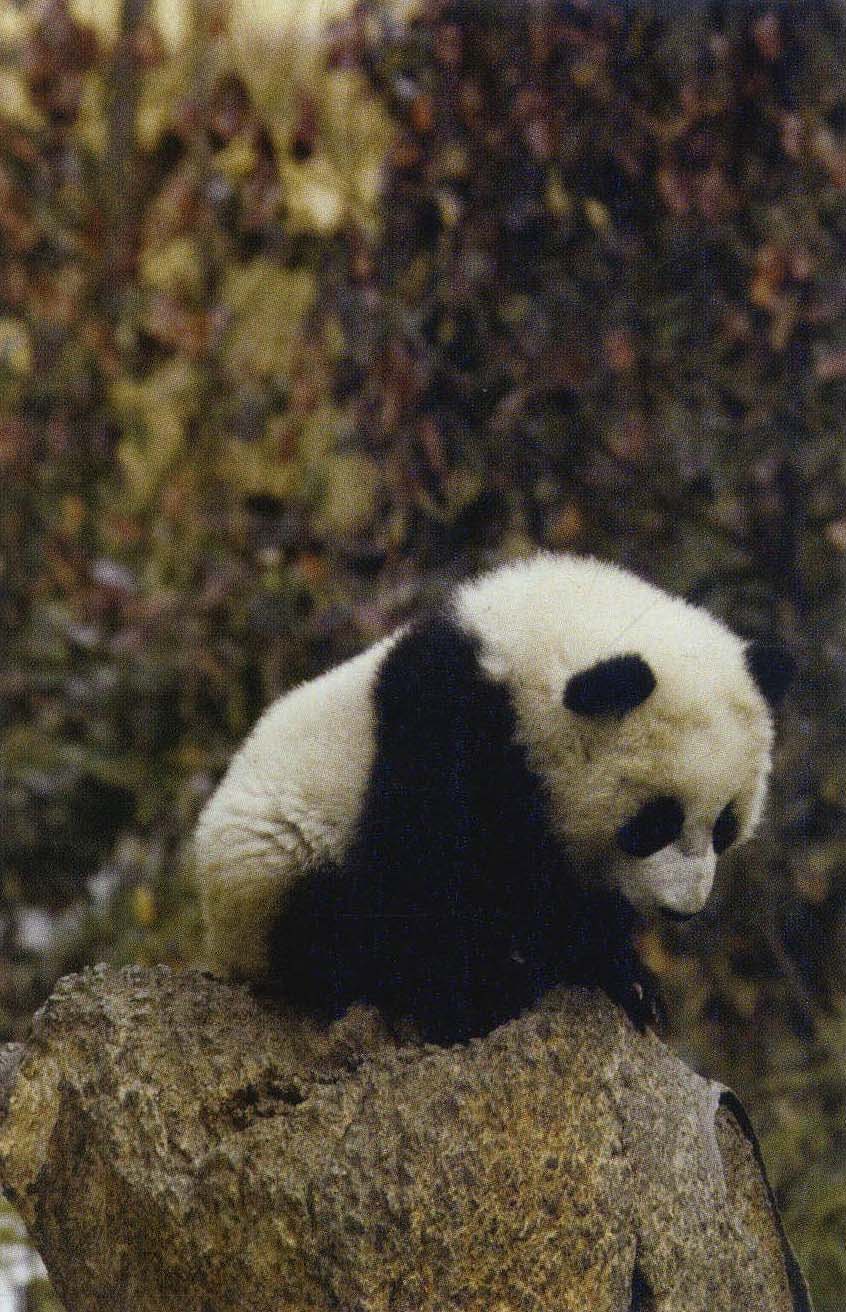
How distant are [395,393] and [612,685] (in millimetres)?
1581

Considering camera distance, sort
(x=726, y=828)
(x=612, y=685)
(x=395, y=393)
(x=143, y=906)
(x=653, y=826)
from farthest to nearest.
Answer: (x=143, y=906)
(x=395, y=393)
(x=726, y=828)
(x=653, y=826)
(x=612, y=685)

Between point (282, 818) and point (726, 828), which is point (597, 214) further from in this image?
point (282, 818)

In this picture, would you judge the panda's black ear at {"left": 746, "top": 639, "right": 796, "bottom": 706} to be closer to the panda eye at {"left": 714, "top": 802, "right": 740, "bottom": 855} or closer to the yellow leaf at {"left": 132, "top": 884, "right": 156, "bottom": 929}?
the panda eye at {"left": 714, "top": 802, "right": 740, "bottom": 855}

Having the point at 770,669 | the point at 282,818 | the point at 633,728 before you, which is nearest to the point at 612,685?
the point at 633,728

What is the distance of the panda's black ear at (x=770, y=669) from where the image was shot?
271 cm

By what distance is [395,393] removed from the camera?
3812mm

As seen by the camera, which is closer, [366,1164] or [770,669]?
[366,1164]

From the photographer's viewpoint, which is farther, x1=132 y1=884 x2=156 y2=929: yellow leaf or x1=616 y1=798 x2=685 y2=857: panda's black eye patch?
x1=132 y1=884 x2=156 y2=929: yellow leaf

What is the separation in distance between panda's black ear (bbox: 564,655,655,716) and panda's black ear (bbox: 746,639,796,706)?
0.31m

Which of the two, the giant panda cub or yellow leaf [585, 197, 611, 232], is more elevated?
the giant panda cub

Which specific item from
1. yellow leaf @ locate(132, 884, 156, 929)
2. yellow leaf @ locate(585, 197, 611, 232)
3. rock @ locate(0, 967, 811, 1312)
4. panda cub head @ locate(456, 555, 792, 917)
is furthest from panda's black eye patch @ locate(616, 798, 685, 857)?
yellow leaf @ locate(585, 197, 611, 232)

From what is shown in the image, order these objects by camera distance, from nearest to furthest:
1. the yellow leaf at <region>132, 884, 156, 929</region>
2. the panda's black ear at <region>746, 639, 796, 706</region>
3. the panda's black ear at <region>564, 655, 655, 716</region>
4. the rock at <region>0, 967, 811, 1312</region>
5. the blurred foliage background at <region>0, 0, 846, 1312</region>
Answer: the rock at <region>0, 967, 811, 1312</region> → the panda's black ear at <region>564, 655, 655, 716</region> → the panda's black ear at <region>746, 639, 796, 706</region> → the blurred foliage background at <region>0, 0, 846, 1312</region> → the yellow leaf at <region>132, 884, 156, 929</region>

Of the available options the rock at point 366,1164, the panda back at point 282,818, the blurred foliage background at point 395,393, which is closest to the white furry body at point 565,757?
the panda back at point 282,818

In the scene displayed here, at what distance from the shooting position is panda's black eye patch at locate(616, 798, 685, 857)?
254 centimetres
